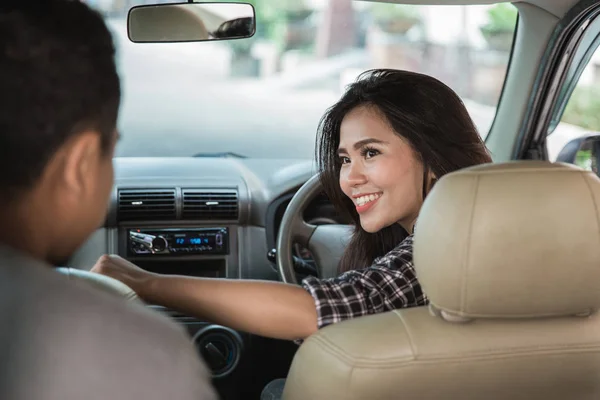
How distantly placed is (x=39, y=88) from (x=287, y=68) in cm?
943

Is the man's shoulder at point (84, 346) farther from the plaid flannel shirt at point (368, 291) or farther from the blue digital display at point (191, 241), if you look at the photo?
the blue digital display at point (191, 241)

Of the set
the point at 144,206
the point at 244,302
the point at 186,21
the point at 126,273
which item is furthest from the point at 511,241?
the point at 144,206

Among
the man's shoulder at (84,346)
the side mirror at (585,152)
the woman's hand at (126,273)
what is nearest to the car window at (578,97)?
the side mirror at (585,152)

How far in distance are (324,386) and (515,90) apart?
10.1ft

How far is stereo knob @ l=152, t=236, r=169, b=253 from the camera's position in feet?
15.5

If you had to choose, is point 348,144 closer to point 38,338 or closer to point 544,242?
point 544,242

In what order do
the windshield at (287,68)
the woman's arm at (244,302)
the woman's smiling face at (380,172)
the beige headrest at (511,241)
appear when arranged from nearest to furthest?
the beige headrest at (511,241), the woman's arm at (244,302), the woman's smiling face at (380,172), the windshield at (287,68)

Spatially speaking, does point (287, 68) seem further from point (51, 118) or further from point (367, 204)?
point (51, 118)

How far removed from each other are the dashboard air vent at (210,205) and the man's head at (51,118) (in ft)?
10.6

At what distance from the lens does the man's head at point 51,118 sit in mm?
1512

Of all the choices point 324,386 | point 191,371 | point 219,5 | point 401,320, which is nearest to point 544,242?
point 401,320

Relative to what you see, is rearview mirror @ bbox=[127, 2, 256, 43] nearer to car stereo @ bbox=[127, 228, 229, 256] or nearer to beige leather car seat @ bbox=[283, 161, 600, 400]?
car stereo @ bbox=[127, 228, 229, 256]

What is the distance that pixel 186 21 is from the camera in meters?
3.79

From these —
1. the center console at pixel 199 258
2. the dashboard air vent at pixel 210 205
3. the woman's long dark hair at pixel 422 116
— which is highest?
the woman's long dark hair at pixel 422 116
